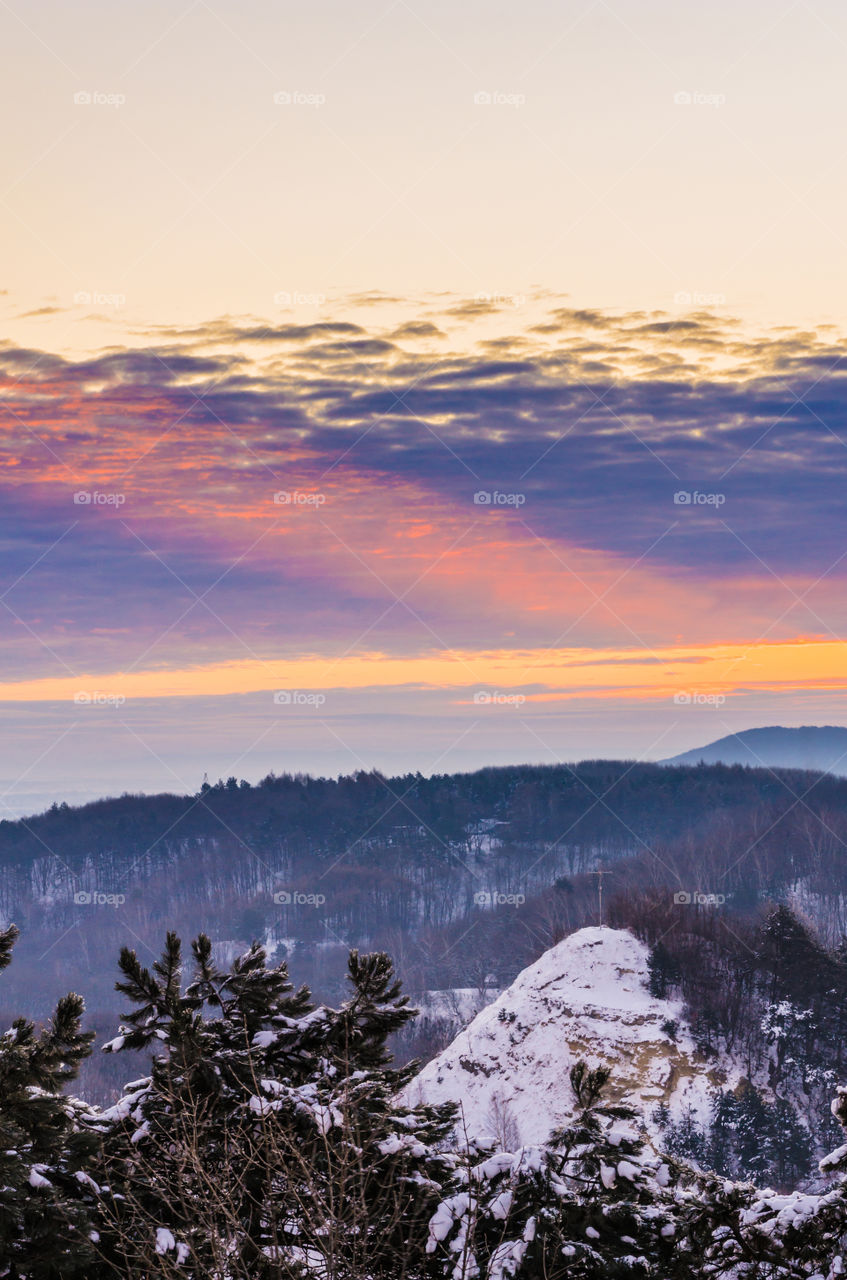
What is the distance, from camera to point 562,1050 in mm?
102438

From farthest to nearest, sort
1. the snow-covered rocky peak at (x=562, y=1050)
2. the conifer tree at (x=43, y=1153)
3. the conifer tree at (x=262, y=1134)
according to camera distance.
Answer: the snow-covered rocky peak at (x=562, y=1050) < the conifer tree at (x=262, y=1134) < the conifer tree at (x=43, y=1153)

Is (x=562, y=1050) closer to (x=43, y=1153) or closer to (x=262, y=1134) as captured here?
(x=262, y=1134)

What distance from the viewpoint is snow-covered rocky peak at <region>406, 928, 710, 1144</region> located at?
96.2 metres

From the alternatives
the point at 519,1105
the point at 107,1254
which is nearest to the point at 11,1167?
the point at 107,1254

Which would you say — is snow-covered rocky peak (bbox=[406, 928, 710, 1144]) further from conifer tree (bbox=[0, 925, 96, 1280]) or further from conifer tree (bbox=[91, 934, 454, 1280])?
conifer tree (bbox=[0, 925, 96, 1280])

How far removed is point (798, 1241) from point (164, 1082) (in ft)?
22.2

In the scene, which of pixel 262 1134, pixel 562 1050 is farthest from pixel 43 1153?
pixel 562 1050

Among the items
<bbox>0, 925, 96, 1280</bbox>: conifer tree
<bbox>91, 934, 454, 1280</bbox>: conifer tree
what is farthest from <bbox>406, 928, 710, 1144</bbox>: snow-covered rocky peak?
<bbox>0, 925, 96, 1280</bbox>: conifer tree

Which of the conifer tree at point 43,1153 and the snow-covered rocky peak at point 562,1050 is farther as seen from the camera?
the snow-covered rocky peak at point 562,1050

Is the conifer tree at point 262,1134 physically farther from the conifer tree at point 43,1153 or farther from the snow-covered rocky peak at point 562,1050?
the snow-covered rocky peak at point 562,1050

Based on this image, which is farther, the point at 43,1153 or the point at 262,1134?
the point at 262,1134

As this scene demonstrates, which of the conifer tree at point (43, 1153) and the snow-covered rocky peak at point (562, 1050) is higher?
the conifer tree at point (43, 1153)

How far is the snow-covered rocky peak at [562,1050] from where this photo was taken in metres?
96.2

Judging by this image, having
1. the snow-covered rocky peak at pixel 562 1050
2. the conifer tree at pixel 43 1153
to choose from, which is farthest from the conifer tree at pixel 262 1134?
the snow-covered rocky peak at pixel 562 1050
